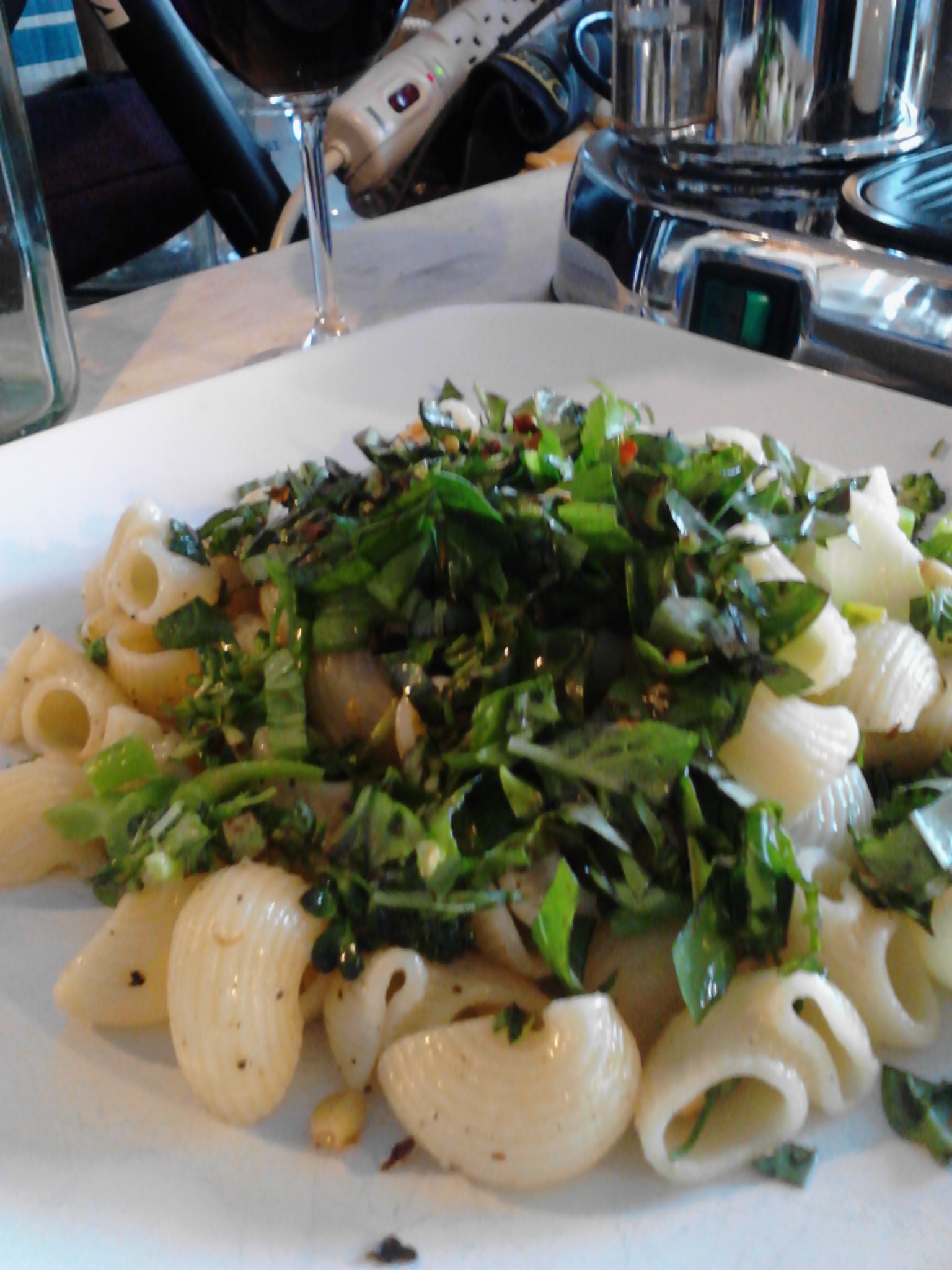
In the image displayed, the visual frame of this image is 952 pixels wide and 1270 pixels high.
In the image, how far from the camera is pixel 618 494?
0.73 m

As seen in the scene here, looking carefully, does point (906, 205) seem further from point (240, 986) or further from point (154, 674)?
point (240, 986)

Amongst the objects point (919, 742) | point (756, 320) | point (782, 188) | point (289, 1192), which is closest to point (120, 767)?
point (289, 1192)

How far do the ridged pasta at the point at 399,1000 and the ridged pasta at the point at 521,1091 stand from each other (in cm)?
2

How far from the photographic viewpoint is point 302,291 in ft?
5.26

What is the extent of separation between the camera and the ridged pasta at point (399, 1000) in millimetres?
567

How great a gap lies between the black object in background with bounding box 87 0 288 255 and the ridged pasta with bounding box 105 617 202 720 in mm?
1557

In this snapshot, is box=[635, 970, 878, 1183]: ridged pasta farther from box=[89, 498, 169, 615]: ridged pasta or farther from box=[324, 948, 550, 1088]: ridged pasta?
box=[89, 498, 169, 615]: ridged pasta

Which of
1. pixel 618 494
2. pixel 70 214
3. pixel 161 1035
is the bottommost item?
pixel 70 214

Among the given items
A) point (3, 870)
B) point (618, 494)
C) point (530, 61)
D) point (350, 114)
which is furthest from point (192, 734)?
point (530, 61)

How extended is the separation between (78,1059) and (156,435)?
2.17ft

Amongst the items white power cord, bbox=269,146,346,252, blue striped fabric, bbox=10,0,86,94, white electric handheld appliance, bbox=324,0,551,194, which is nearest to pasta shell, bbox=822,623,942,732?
white power cord, bbox=269,146,346,252

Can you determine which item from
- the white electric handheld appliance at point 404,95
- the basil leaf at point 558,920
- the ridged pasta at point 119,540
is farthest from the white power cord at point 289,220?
the basil leaf at point 558,920

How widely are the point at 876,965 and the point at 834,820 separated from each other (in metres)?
0.09

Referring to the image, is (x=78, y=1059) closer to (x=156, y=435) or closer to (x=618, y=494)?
(x=618, y=494)
